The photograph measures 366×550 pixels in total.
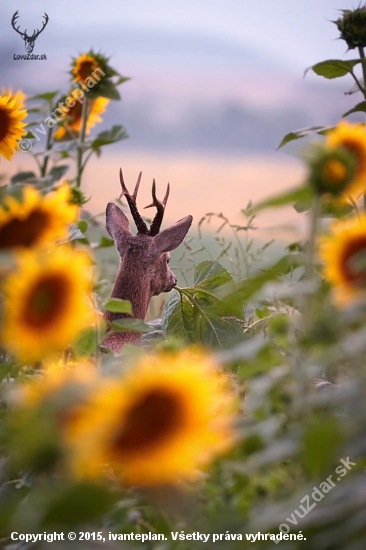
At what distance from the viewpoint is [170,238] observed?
0.88 metres

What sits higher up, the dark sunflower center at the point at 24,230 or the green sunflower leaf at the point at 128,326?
the dark sunflower center at the point at 24,230

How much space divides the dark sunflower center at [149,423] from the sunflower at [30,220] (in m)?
0.14

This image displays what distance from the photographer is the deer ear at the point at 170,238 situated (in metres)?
0.87

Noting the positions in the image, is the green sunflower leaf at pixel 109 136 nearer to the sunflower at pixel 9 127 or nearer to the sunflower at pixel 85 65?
the sunflower at pixel 85 65

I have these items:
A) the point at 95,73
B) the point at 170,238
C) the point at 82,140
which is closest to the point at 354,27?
the point at 170,238

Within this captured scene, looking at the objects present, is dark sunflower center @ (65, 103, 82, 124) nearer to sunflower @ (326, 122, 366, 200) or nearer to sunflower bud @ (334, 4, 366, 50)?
sunflower bud @ (334, 4, 366, 50)

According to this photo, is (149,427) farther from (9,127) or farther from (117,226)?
(117,226)

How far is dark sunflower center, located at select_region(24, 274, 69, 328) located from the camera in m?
0.25

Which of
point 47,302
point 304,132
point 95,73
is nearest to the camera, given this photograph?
point 47,302

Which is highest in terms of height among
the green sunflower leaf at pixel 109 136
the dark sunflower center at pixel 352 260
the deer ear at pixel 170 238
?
the green sunflower leaf at pixel 109 136

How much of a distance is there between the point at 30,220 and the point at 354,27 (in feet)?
1.74

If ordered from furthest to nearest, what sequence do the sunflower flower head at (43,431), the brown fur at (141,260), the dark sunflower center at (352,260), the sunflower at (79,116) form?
1. the sunflower at (79,116)
2. the brown fur at (141,260)
3. the dark sunflower center at (352,260)
4. the sunflower flower head at (43,431)

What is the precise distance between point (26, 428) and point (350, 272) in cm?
17

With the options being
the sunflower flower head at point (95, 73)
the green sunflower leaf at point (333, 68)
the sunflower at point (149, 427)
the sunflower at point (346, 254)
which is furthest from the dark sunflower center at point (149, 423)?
the sunflower flower head at point (95, 73)
